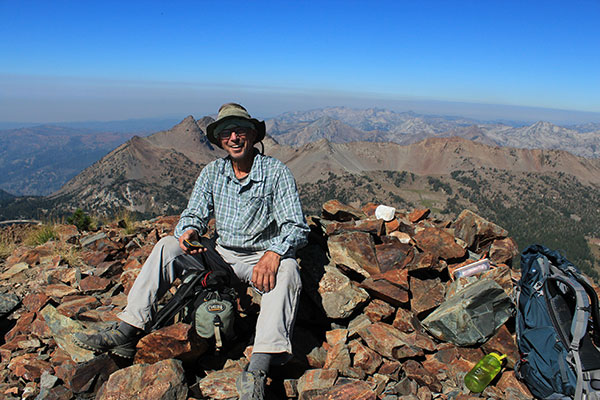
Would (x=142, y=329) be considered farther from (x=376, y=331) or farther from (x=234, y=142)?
(x=376, y=331)

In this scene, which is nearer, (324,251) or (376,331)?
(376,331)

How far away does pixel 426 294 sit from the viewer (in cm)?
534

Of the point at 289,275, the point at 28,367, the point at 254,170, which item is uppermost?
the point at 254,170

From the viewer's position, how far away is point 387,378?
416 cm

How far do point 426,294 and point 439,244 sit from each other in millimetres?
1213

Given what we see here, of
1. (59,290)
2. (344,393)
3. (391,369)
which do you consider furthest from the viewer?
(59,290)

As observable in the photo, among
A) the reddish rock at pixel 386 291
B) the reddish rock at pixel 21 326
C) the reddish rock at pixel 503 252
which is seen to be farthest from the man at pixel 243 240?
the reddish rock at pixel 503 252

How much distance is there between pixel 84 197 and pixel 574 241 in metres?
197

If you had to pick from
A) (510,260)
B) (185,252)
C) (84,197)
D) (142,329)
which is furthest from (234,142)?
(84,197)

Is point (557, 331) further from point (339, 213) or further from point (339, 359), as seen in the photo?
point (339, 213)

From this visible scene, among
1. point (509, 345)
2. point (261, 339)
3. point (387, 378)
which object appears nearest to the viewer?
point (261, 339)

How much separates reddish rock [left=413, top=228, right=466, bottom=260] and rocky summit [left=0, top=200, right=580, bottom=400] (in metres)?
0.02

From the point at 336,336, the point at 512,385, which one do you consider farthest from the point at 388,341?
the point at 512,385

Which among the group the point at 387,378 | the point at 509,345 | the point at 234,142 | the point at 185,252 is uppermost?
the point at 234,142
